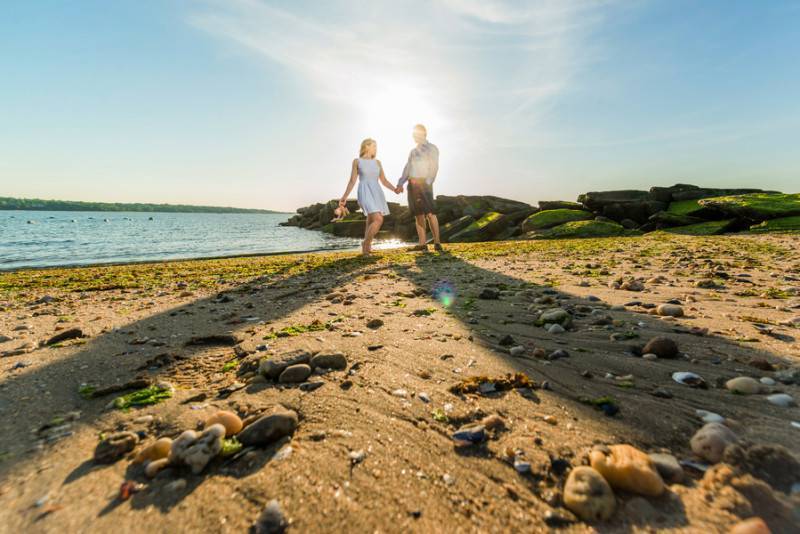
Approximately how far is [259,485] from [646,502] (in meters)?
1.52

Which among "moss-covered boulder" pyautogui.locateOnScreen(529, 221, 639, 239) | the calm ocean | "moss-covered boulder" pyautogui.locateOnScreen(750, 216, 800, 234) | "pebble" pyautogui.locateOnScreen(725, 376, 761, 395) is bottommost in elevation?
the calm ocean

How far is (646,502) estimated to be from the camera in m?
1.38

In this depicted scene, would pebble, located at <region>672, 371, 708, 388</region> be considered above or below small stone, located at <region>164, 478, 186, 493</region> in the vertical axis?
above

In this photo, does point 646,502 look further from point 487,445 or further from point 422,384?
point 422,384

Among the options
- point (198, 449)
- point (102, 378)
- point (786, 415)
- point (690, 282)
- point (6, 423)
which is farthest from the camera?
point (690, 282)

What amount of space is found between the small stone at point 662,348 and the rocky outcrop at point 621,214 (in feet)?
57.1

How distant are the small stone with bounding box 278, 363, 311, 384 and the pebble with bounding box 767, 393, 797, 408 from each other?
2.77m

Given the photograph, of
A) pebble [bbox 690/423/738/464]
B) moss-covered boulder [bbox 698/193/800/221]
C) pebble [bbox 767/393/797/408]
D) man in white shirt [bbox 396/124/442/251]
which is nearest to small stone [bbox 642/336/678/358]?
pebble [bbox 767/393/797/408]

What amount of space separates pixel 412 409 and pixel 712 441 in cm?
141

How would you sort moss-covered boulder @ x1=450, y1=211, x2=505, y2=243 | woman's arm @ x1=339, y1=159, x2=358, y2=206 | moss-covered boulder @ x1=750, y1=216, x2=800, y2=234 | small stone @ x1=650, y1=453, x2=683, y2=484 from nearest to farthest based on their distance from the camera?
small stone @ x1=650, y1=453, x2=683, y2=484, woman's arm @ x1=339, y1=159, x2=358, y2=206, moss-covered boulder @ x1=750, y1=216, x2=800, y2=234, moss-covered boulder @ x1=450, y1=211, x2=505, y2=243

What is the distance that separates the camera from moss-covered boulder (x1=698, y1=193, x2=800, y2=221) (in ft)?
55.3

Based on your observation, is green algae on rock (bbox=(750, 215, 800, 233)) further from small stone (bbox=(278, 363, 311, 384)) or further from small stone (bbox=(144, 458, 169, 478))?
A: small stone (bbox=(144, 458, 169, 478))

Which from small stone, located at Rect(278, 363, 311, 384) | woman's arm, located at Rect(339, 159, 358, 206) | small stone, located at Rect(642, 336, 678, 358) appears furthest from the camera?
woman's arm, located at Rect(339, 159, 358, 206)

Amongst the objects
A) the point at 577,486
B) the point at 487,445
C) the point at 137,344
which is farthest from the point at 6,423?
the point at 577,486
